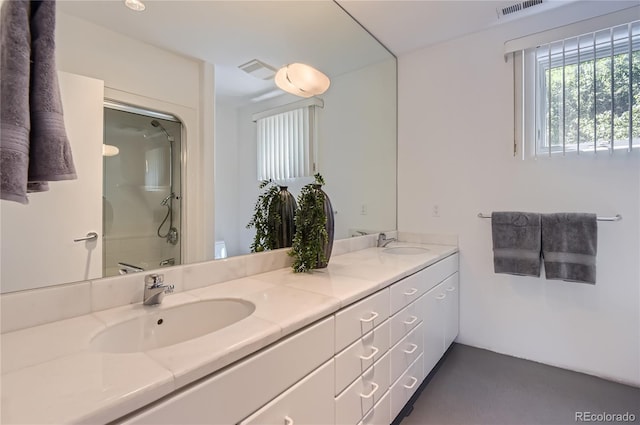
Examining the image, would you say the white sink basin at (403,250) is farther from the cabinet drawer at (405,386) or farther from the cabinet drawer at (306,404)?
the cabinet drawer at (306,404)

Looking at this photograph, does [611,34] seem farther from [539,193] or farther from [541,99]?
[539,193]

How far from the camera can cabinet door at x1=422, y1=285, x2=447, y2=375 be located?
5.57ft

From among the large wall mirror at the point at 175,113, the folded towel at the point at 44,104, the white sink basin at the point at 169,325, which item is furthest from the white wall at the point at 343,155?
the folded towel at the point at 44,104

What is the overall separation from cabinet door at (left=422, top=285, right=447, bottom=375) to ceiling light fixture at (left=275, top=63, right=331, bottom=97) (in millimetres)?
1450

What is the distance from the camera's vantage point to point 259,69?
5.16ft

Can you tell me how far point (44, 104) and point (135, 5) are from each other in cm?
66

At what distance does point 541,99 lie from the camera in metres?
2.01

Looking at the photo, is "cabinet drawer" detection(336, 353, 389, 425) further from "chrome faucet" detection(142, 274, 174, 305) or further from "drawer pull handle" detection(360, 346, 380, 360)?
"chrome faucet" detection(142, 274, 174, 305)

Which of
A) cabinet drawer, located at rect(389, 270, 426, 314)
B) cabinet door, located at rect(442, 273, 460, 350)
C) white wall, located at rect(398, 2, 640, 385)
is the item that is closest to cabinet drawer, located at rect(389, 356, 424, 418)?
cabinet drawer, located at rect(389, 270, 426, 314)

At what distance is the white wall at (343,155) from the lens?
142 cm

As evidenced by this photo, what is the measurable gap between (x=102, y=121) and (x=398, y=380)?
1633 millimetres

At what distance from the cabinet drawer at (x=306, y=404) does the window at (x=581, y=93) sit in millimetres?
2032

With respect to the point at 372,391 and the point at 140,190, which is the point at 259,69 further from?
the point at 372,391

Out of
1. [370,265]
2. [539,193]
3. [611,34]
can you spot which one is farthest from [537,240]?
[611,34]
